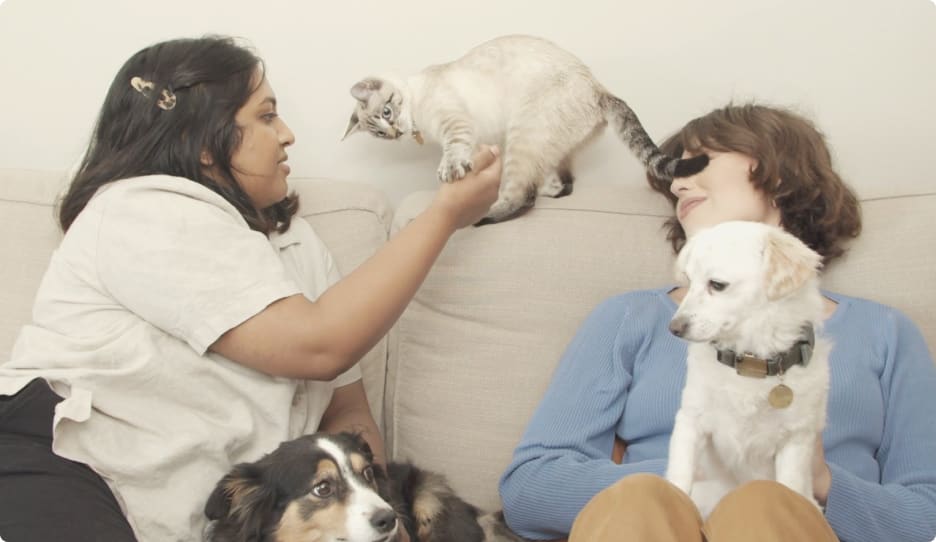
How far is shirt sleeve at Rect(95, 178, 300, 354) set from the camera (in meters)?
1.38

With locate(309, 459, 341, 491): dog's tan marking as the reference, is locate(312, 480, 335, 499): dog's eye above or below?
below

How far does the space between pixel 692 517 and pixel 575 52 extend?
4.64 ft

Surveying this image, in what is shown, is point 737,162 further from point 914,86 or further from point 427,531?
point 427,531

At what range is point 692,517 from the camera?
108 cm

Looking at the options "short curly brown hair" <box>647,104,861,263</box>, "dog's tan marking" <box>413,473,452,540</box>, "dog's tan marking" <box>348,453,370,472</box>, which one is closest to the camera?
"dog's tan marking" <box>348,453,370,472</box>

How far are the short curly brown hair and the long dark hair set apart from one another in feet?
3.10

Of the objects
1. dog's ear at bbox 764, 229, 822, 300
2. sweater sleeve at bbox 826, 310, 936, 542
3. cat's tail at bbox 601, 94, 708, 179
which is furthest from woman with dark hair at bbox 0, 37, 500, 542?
sweater sleeve at bbox 826, 310, 936, 542

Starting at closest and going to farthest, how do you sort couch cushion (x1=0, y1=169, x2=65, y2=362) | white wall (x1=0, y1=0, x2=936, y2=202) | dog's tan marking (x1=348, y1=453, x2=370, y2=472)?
dog's tan marking (x1=348, y1=453, x2=370, y2=472) → couch cushion (x1=0, y1=169, x2=65, y2=362) → white wall (x1=0, y1=0, x2=936, y2=202)

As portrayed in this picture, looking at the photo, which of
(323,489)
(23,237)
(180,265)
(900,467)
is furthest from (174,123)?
(900,467)

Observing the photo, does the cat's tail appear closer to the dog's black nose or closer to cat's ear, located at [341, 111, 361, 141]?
cat's ear, located at [341, 111, 361, 141]

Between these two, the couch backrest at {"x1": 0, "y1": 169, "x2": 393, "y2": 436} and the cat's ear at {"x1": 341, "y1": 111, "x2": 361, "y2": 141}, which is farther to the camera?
the cat's ear at {"x1": 341, "y1": 111, "x2": 361, "y2": 141}

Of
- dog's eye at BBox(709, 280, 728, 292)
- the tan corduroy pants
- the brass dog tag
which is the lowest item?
the tan corduroy pants

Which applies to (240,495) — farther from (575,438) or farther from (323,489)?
(575,438)

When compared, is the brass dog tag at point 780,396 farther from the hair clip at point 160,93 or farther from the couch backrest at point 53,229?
the hair clip at point 160,93
